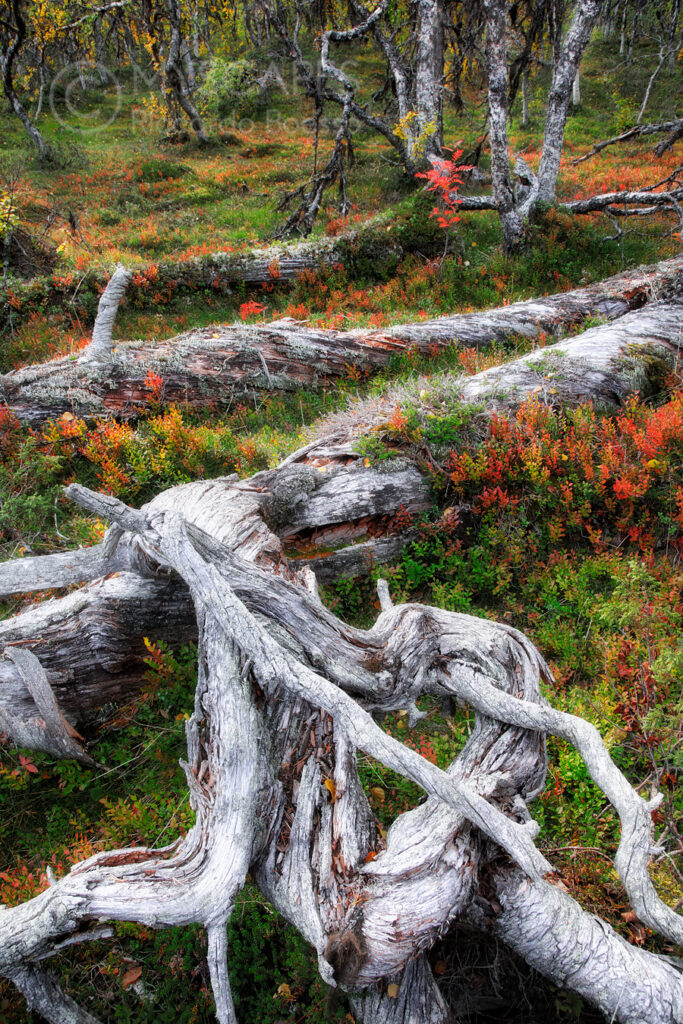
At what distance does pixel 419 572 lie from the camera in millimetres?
5699

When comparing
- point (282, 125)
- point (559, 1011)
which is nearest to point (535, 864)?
point (559, 1011)

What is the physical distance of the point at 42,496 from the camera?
6.83 m

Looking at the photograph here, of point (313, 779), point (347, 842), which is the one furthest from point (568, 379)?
point (347, 842)

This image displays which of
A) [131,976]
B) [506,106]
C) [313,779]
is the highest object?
[506,106]

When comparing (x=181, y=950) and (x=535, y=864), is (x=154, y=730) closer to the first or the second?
(x=181, y=950)

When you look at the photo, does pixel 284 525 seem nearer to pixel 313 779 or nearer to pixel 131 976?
pixel 313 779

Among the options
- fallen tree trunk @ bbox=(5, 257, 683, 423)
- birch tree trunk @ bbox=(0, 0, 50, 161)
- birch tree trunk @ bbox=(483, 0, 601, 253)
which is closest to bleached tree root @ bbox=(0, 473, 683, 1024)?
fallen tree trunk @ bbox=(5, 257, 683, 423)

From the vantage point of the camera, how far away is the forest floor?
3.49m

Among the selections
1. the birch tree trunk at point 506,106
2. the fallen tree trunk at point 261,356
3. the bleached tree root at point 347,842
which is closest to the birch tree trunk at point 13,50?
the birch tree trunk at point 506,106

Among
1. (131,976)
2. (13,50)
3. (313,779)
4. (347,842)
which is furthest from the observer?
(13,50)

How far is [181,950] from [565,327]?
9.69m

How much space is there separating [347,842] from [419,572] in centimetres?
303

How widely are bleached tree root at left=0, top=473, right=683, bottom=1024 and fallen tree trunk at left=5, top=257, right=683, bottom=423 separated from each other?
16.3ft

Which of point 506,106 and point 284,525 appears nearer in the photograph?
point 284,525
